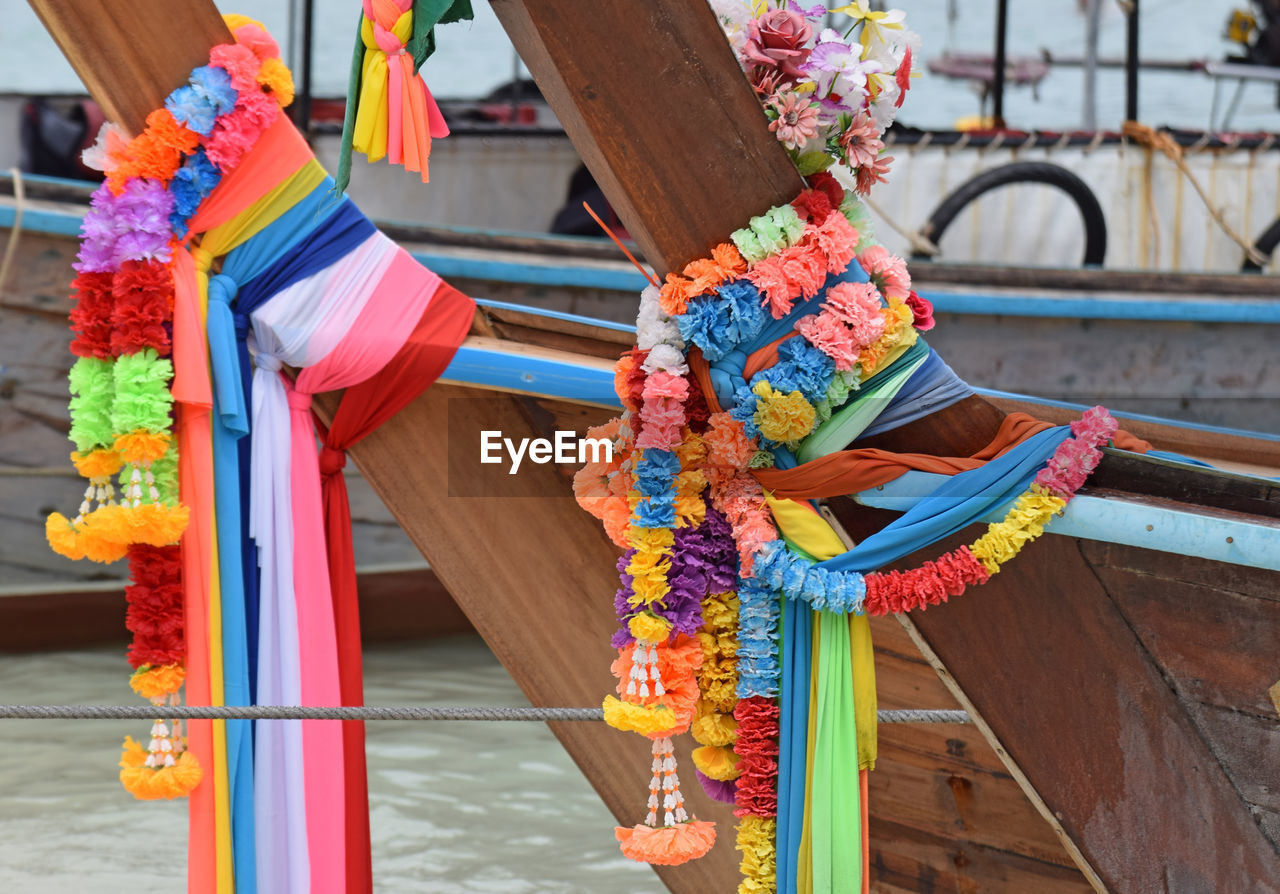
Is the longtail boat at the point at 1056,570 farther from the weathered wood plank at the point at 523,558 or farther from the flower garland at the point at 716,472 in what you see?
the weathered wood plank at the point at 523,558

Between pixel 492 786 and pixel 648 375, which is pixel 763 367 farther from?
pixel 492 786

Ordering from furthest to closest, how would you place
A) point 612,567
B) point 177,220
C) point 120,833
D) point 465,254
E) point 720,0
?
point 465,254, point 120,833, point 612,567, point 177,220, point 720,0

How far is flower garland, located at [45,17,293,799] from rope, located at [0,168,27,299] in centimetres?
235

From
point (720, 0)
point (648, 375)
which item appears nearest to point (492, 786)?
point (648, 375)

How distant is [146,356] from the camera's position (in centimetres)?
212

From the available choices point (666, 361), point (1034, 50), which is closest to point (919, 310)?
point (666, 361)

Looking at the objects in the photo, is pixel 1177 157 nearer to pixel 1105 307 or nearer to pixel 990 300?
pixel 1105 307

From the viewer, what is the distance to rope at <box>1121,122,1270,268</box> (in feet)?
17.3

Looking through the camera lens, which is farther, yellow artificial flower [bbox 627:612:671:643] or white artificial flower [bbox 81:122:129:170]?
white artificial flower [bbox 81:122:129:170]

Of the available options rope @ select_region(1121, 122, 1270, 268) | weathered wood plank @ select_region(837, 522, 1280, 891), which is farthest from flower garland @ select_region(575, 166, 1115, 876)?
rope @ select_region(1121, 122, 1270, 268)

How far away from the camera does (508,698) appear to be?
509 centimetres

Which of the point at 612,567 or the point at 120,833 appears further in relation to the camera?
the point at 120,833

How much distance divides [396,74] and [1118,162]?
4.45 metres

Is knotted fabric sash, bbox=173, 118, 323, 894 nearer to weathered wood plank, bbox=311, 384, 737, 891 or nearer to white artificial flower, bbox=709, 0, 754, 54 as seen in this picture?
weathered wood plank, bbox=311, 384, 737, 891
